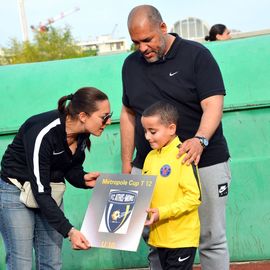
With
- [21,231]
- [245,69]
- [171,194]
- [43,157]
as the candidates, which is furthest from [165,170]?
[245,69]

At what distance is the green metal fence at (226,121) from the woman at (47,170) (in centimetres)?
117

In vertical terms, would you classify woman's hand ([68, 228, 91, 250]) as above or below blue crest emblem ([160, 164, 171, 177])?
below

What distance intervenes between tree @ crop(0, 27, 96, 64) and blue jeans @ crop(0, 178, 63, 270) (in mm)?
24121

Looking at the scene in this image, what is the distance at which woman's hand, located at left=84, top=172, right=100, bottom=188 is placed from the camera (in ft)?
12.2

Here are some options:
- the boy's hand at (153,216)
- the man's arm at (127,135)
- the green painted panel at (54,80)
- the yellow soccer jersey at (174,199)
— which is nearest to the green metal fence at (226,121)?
the green painted panel at (54,80)

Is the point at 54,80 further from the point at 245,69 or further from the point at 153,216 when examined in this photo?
the point at 153,216

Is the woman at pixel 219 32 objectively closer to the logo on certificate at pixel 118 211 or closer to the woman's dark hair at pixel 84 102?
the woman's dark hair at pixel 84 102

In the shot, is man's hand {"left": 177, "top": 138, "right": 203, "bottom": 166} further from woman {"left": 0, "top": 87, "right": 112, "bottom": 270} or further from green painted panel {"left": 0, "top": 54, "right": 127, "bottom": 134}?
green painted panel {"left": 0, "top": 54, "right": 127, "bottom": 134}

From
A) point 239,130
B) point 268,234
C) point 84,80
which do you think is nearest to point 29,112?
point 84,80

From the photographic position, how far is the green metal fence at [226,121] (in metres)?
4.79

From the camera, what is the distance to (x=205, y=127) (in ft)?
11.2

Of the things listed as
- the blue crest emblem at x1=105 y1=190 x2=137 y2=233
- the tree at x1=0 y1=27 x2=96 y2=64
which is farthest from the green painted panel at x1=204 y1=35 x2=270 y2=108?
the tree at x1=0 y1=27 x2=96 y2=64

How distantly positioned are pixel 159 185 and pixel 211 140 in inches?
19.3

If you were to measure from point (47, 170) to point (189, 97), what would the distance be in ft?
3.14
